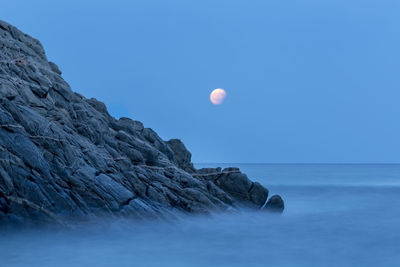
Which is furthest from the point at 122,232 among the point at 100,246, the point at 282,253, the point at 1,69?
the point at 1,69

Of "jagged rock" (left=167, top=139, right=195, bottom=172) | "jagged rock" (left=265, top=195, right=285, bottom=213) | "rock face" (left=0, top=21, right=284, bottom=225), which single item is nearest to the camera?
"rock face" (left=0, top=21, right=284, bottom=225)

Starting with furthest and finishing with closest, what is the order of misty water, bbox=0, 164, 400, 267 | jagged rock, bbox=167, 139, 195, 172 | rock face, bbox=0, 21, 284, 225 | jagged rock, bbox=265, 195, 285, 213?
jagged rock, bbox=167, 139, 195, 172 → jagged rock, bbox=265, 195, 285, 213 → rock face, bbox=0, 21, 284, 225 → misty water, bbox=0, 164, 400, 267

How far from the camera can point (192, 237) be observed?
15398 mm

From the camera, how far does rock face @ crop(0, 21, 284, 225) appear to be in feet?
44.4

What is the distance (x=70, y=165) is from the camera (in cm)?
1486

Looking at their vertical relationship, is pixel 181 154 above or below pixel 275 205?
above

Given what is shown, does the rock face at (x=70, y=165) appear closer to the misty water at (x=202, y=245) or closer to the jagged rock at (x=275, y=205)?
the jagged rock at (x=275, y=205)

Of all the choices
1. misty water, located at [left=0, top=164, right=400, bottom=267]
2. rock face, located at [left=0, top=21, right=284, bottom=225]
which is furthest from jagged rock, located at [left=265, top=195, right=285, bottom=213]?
misty water, located at [left=0, top=164, right=400, bottom=267]

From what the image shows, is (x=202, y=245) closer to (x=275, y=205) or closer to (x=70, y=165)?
(x=70, y=165)

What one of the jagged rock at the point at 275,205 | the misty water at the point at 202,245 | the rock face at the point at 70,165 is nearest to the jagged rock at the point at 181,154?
the rock face at the point at 70,165

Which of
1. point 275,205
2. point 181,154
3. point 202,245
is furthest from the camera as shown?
point 181,154

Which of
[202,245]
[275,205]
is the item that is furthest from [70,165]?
[275,205]

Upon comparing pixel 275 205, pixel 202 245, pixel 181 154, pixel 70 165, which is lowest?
pixel 202 245

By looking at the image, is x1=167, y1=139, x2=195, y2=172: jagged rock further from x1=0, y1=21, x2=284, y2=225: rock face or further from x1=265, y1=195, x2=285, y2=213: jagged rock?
x1=265, y1=195, x2=285, y2=213: jagged rock
